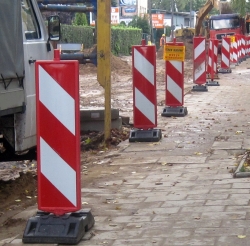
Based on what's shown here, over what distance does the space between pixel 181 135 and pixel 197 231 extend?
199 inches

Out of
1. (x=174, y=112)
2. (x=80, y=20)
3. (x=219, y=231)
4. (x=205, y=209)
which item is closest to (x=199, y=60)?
(x=174, y=112)

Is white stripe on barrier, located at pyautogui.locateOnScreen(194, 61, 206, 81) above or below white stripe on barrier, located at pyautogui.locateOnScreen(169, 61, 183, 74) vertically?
below

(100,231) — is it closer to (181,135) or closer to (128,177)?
(128,177)

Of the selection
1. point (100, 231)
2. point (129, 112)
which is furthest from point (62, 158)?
point (129, 112)

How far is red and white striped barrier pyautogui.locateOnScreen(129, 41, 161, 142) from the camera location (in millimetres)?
9445

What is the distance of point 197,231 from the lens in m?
5.31

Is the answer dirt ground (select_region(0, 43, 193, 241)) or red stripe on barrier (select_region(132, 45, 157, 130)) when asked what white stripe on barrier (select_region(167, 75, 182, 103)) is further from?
red stripe on barrier (select_region(132, 45, 157, 130))

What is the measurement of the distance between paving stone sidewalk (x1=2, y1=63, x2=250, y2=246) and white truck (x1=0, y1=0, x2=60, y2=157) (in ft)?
2.92

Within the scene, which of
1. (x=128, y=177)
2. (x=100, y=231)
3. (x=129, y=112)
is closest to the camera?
(x=100, y=231)

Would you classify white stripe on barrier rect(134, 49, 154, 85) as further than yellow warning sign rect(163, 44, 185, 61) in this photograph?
No

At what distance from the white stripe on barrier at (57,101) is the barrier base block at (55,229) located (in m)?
0.69

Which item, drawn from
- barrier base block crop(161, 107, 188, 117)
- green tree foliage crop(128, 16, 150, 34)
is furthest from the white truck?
green tree foliage crop(128, 16, 150, 34)

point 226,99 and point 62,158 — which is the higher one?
point 62,158

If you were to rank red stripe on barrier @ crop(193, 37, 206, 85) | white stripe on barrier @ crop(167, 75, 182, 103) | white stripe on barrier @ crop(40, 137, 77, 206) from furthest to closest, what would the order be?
red stripe on barrier @ crop(193, 37, 206, 85), white stripe on barrier @ crop(167, 75, 182, 103), white stripe on barrier @ crop(40, 137, 77, 206)
